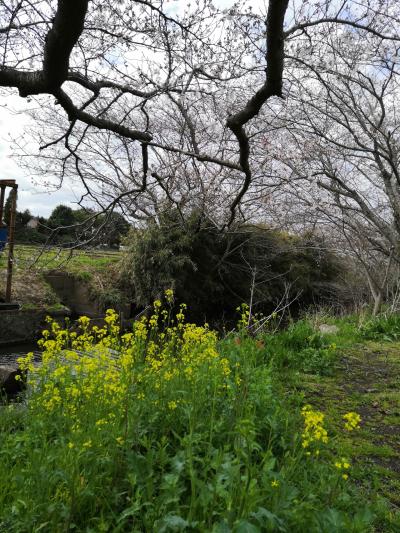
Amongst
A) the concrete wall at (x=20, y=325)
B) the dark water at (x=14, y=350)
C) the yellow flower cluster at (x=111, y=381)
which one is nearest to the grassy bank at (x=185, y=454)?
the yellow flower cluster at (x=111, y=381)

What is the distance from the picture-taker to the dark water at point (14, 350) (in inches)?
360

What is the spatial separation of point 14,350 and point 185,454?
8.61 metres

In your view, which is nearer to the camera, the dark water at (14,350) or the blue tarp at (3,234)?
the dark water at (14,350)

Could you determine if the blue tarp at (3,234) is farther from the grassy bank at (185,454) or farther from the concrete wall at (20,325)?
the grassy bank at (185,454)

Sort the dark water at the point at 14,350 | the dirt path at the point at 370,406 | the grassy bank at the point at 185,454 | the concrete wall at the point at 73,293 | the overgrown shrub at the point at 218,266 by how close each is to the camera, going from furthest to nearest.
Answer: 1. the concrete wall at the point at 73,293
2. the overgrown shrub at the point at 218,266
3. the dark water at the point at 14,350
4. the dirt path at the point at 370,406
5. the grassy bank at the point at 185,454

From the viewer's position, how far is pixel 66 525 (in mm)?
1760

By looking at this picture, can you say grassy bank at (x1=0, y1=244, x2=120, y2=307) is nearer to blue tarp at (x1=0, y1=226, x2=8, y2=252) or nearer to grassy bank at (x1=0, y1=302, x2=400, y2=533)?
blue tarp at (x1=0, y1=226, x2=8, y2=252)

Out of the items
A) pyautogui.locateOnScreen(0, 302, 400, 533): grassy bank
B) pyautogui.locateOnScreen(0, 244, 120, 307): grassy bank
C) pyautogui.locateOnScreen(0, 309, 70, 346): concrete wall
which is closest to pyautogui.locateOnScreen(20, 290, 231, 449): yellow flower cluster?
pyautogui.locateOnScreen(0, 302, 400, 533): grassy bank

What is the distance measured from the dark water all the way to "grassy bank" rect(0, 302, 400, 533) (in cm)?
578

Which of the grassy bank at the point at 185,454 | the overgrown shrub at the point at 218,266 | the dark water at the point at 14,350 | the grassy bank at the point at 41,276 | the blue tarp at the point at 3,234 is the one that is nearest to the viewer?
the grassy bank at the point at 185,454

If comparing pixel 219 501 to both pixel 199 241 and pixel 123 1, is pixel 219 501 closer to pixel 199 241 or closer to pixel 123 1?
pixel 123 1

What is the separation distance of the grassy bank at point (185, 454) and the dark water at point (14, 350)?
5.78 m

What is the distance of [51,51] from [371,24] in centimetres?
376

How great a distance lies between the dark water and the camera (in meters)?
9.15
